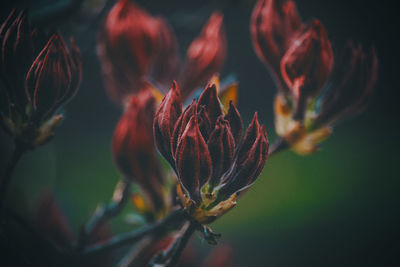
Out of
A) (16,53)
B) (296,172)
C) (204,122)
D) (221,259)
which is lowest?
(296,172)

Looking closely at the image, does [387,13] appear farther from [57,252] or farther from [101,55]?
[57,252]

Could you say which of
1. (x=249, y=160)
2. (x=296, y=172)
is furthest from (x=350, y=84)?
(x=296, y=172)

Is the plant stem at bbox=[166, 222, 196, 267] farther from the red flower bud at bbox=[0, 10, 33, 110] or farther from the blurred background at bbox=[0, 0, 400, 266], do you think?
the blurred background at bbox=[0, 0, 400, 266]

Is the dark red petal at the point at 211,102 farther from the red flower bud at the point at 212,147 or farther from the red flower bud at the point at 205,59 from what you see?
the red flower bud at the point at 205,59

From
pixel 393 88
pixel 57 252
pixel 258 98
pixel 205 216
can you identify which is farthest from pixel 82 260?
pixel 393 88

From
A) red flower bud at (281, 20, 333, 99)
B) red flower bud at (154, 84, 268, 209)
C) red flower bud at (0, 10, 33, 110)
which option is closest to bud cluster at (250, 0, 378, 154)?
red flower bud at (281, 20, 333, 99)

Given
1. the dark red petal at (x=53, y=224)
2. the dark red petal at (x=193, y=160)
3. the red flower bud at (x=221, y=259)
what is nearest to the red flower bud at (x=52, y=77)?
the dark red petal at (x=193, y=160)

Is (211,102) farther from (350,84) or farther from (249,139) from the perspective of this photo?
(350,84)
